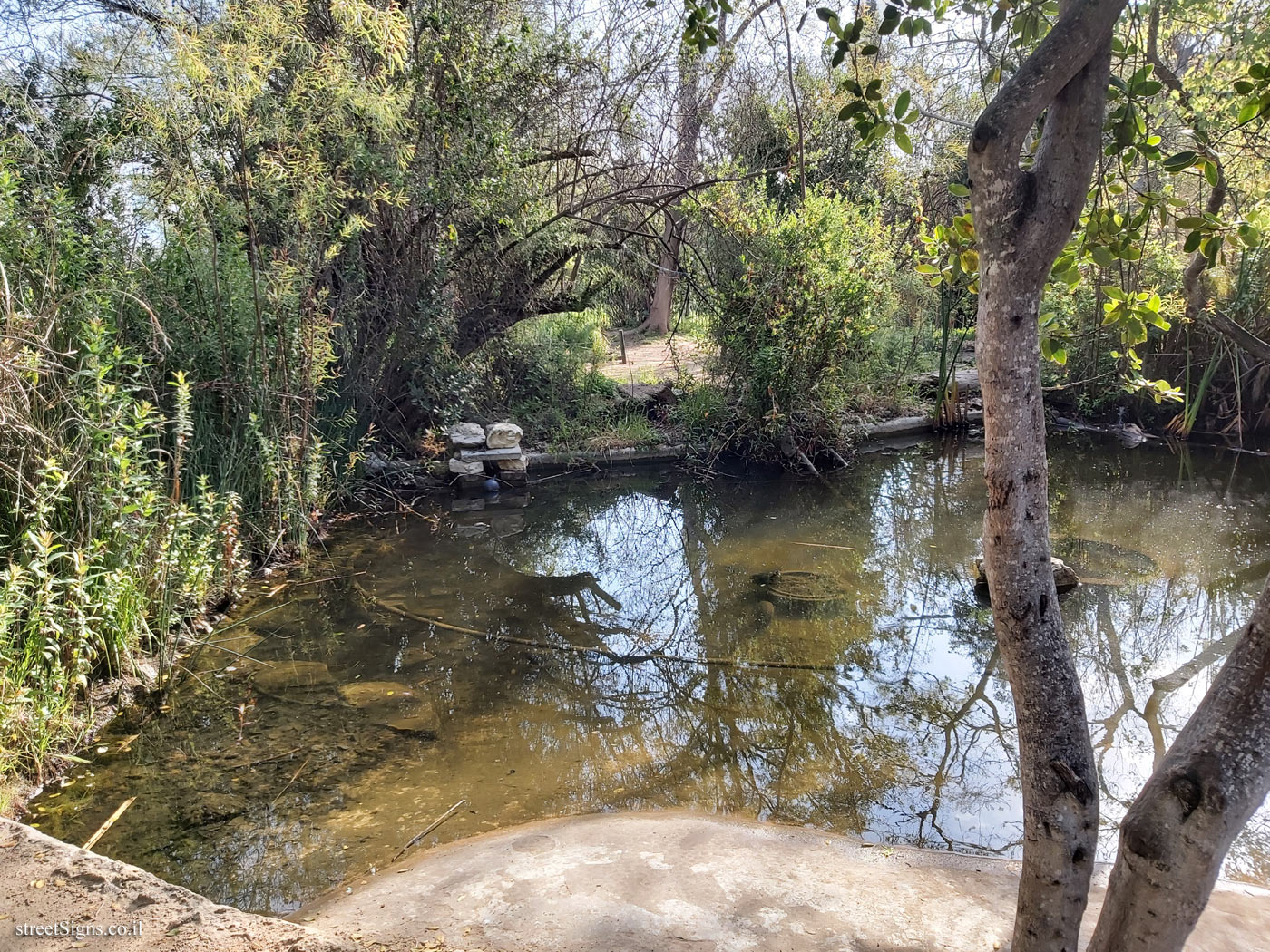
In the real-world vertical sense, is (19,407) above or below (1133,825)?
above

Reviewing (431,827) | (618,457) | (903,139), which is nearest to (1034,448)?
(903,139)

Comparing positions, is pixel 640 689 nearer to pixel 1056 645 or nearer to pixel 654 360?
pixel 1056 645

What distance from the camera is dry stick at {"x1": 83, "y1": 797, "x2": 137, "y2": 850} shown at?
255 centimetres

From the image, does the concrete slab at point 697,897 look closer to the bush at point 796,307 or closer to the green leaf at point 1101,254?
the green leaf at point 1101,254

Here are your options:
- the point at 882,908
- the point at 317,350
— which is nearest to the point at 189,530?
the point at 317,350

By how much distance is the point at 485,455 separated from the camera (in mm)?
7352

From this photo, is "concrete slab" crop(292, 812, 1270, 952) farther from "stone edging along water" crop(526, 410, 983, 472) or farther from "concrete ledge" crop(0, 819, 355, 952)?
"stone edging along water" crop(526, 410, 983, 472)

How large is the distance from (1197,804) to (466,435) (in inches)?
265

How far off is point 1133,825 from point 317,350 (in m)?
5.09

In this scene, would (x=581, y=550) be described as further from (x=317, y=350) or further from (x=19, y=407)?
(x=19, y=407)

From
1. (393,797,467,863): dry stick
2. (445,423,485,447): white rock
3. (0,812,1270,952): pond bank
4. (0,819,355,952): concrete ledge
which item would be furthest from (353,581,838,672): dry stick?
(445,423,485,447): white rock

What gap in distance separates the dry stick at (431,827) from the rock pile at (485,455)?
4.60 metres

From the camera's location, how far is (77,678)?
3098 millimetres

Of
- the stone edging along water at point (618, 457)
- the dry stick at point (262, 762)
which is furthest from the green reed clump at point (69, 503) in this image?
the stone edging along water at point (618, 457)
